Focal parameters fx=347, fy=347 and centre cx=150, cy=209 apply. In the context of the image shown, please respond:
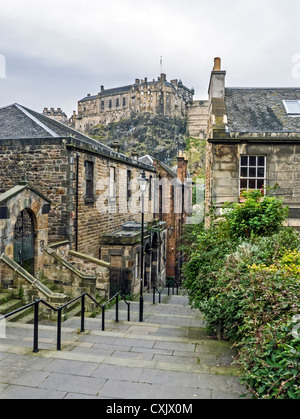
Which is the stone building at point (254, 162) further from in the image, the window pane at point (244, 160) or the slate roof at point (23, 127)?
the slate roof at point (23, 127)

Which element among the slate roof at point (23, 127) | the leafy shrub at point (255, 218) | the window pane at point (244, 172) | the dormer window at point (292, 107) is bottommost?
the leafy shrub at point (255, 218)

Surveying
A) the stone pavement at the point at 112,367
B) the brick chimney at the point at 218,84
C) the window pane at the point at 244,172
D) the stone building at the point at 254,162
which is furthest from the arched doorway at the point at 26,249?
the brick chimney at the point at 218,84

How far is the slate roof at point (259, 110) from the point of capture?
51.8 ft

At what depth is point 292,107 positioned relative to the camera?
17.3 metres

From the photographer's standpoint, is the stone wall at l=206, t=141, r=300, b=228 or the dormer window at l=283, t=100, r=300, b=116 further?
the dormer window at l=283, t=100, r=300, b=116

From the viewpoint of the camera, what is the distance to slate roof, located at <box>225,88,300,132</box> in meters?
15.8

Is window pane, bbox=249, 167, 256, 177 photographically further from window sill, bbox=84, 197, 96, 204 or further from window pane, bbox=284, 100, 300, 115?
window sill, bbox=84, 197, 96, 204

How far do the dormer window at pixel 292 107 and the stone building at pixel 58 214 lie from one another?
29.5 feet

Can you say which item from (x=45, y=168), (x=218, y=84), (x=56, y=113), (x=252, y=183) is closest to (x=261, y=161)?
(x=252, y=183)

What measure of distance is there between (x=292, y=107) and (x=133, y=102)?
91181 millimetres

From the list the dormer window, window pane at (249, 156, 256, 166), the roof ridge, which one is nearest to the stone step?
the roof ridge

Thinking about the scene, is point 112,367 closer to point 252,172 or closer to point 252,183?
point 252,183

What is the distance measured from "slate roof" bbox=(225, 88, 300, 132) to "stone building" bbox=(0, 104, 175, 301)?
257 inches
